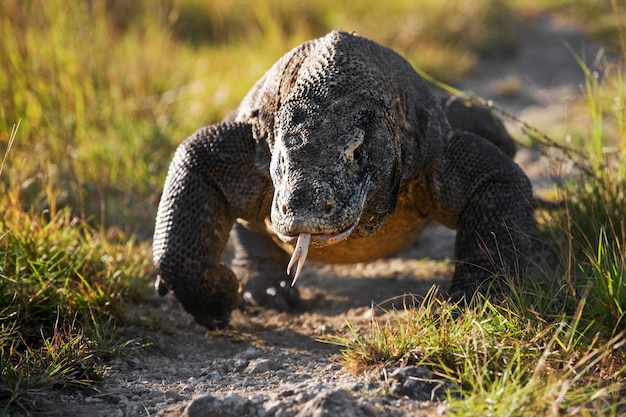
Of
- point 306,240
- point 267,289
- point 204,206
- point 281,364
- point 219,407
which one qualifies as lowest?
point 267,289

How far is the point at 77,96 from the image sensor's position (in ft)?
23.1

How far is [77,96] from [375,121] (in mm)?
4143

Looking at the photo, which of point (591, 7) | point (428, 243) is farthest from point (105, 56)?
point (591, 7)

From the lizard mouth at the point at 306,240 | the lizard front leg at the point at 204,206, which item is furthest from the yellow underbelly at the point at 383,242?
the lizard mouth at the point at 306,240

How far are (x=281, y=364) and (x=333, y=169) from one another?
39.5 inches

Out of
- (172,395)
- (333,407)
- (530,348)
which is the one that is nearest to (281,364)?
(172,395)

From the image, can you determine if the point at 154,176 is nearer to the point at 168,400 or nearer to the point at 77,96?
the point at 77,96

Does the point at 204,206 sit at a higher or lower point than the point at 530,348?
higher

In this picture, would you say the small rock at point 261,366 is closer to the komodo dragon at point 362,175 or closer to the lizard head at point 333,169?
the komodo dragon at point 362,175

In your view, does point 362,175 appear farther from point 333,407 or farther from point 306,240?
point 333,407

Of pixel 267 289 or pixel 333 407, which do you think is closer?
pixel 333 407

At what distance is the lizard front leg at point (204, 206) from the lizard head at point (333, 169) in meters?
0.65

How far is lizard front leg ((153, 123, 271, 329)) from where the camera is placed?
412 cm

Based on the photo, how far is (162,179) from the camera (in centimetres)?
652
